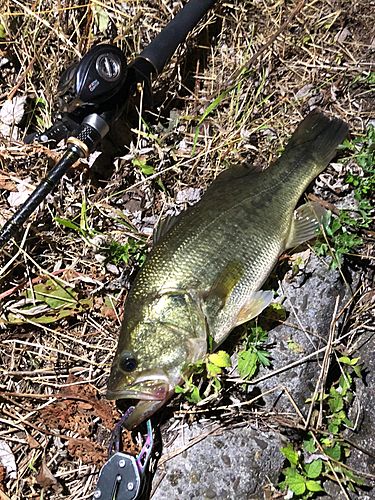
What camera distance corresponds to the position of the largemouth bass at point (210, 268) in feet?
10.5

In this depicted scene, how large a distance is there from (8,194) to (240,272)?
1.56 m

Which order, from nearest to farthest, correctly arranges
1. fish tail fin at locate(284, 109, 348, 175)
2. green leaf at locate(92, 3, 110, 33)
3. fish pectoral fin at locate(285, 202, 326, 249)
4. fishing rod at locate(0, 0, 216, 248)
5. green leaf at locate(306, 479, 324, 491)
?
green leaf at locate(306, 479, 324, 491) → fishing rod at locate(0, 0, 216, 248) → fish pectoral fin at locate(285, 202, 326, 249) → fish tail fin at locate(284, 109, 348, 175) → green leaf at locate(92, 3, 110, 33)

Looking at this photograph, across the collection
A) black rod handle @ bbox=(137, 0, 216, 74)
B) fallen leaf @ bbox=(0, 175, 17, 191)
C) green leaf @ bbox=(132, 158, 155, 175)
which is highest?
black rod handle @ bbox=(137, 0, 216, 74)

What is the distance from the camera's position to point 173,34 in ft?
13.1

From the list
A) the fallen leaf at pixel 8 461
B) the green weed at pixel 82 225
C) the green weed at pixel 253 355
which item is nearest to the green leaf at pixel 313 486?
the green weed at pixel 253 355

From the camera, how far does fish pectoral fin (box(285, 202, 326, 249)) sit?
146 inches

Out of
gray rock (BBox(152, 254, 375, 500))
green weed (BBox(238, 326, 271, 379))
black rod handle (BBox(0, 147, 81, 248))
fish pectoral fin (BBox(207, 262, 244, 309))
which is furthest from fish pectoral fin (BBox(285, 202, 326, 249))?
black rod handle (BBox(0, 147, 81, 248))

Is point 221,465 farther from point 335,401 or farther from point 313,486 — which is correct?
point 335,401

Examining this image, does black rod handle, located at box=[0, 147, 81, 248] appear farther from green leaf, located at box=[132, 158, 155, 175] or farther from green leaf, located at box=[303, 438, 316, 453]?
green leaf, located at box=[303, 438, 316, 453]

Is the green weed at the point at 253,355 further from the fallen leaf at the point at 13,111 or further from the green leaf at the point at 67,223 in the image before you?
the fallen leaf at the point at 13,111

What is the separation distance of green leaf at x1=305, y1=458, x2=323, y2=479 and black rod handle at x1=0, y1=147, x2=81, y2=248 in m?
2.00

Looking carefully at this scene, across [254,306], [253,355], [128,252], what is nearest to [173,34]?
[128,252]

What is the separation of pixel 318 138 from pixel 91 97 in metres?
1.35

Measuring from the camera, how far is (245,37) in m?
4.58
